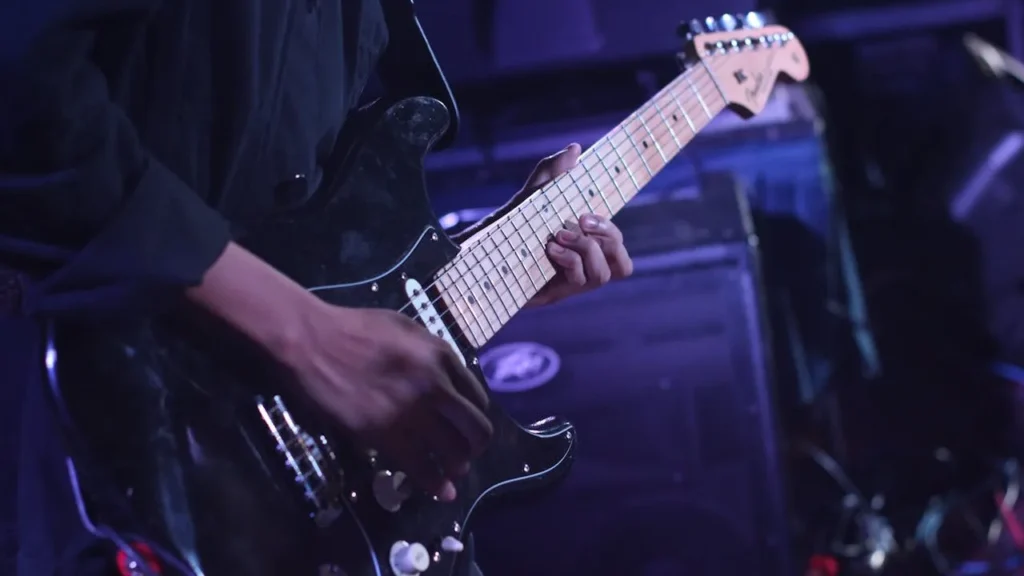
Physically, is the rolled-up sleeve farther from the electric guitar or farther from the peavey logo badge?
the peavey logo badge

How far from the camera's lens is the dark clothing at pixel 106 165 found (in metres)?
0.58

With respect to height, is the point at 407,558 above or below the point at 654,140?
below

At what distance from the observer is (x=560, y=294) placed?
104 cm

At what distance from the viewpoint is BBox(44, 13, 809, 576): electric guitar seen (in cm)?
61

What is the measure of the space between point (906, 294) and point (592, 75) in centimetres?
99

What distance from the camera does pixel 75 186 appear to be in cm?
59

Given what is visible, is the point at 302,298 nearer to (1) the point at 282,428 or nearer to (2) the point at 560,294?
(1) the point at 282,428

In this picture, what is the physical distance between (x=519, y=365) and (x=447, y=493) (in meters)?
0.57

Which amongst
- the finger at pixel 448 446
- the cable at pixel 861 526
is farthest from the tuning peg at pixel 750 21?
the cable at pixel 861 526

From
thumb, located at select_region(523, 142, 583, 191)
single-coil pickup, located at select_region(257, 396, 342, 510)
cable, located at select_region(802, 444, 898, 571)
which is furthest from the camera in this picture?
cable, located at select_region(802, 444, 898, 571)

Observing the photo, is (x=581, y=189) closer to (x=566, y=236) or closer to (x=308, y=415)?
(x=566, y=236)

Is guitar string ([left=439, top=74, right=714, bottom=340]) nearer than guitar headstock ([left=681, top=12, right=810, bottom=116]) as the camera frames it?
Yes

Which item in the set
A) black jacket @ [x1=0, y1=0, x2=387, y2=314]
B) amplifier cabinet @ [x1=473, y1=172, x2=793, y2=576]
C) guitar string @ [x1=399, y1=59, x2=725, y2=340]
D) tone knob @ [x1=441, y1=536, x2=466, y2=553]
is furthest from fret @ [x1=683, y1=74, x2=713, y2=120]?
tone knob @ [x1=441, y1=536, x2=466, y2=553]

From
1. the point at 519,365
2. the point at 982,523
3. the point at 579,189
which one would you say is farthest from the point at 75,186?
the point at 982,523
